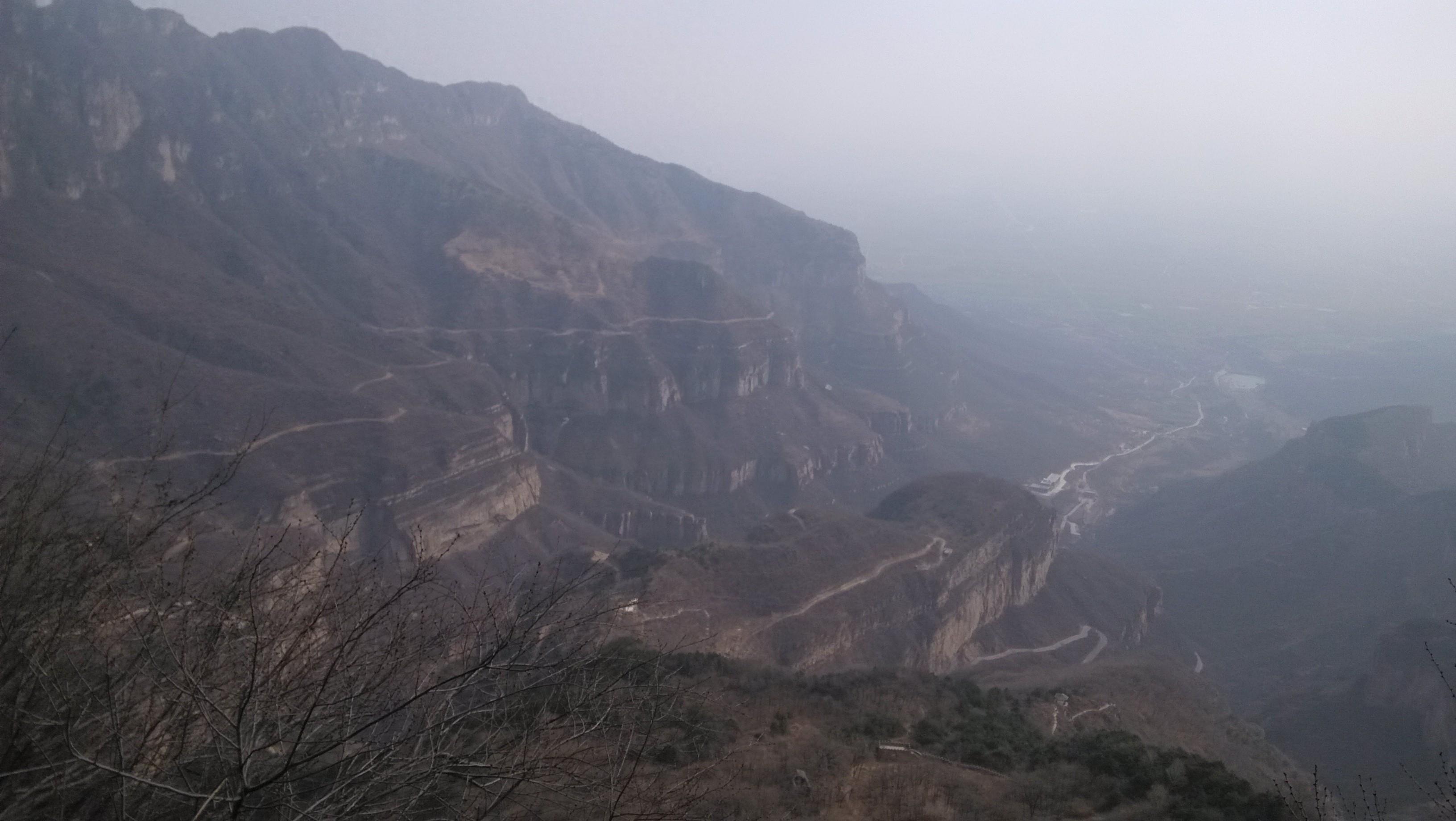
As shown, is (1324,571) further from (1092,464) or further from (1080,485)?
(1092,464)

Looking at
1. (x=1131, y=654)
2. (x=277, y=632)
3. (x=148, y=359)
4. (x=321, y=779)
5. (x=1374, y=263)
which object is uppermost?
(x=1374, y=263)

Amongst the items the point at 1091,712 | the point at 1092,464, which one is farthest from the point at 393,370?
the point at 1092,464

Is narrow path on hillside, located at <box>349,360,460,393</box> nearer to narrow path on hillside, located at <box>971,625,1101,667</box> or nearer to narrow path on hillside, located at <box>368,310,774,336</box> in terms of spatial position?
narrow path on hillside, located at <box>368,310,774,336</box>

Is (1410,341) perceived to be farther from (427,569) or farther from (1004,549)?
(427,569)

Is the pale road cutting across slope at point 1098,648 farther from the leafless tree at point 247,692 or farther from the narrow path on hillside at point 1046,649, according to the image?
the leafless tree at point 247,692

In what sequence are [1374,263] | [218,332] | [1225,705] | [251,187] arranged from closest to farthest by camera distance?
[1225,705] → [218,332] → [251,187] → [1374,263]

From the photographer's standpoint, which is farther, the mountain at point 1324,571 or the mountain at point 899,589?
→ the mountain at point 1324,571

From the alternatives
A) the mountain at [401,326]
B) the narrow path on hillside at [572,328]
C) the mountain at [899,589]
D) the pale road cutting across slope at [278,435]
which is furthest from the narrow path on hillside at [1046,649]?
the narrow path on hillside at [572,328]

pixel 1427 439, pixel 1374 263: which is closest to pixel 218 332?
pixel 1427 439
